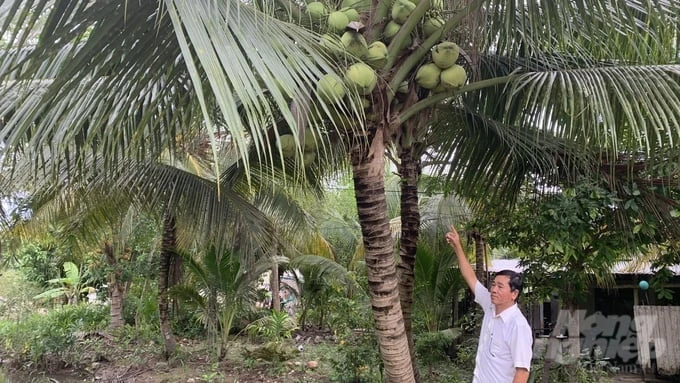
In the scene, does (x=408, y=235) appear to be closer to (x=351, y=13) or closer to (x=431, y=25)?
(x=431, y=25)

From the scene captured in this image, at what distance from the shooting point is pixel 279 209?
7984 millimetres

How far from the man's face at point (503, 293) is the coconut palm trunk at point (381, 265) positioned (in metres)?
0.59

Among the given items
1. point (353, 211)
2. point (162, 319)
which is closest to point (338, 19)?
point (162, 319)

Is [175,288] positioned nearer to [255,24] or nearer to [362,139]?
[362,139]

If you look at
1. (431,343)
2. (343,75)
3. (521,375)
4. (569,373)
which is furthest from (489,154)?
(431,343)

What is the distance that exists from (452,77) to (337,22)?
2.41 feet

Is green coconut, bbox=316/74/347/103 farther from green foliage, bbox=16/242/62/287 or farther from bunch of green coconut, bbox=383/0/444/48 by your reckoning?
green foliage, bbox=16/242/62/287

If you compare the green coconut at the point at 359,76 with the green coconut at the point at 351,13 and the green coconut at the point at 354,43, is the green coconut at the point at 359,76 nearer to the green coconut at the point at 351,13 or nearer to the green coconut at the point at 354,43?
the green coconut at the point at 354,43

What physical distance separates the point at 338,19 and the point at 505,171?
7.88 feet

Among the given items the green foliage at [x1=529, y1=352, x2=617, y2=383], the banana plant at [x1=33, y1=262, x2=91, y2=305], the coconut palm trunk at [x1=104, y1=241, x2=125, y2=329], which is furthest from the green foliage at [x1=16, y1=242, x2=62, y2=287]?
the green foliage at [x1=529, y1=352, x2=617, y2=383]

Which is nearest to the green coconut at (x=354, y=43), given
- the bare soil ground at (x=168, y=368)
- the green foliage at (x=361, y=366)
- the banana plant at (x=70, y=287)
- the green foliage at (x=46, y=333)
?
the green foliage at (x=361, y=366)

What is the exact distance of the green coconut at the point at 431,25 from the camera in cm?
298

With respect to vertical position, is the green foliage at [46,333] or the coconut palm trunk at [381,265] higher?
the coconut palm trunk at [381,265]

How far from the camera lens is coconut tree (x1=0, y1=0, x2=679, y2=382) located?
5.69 feet
